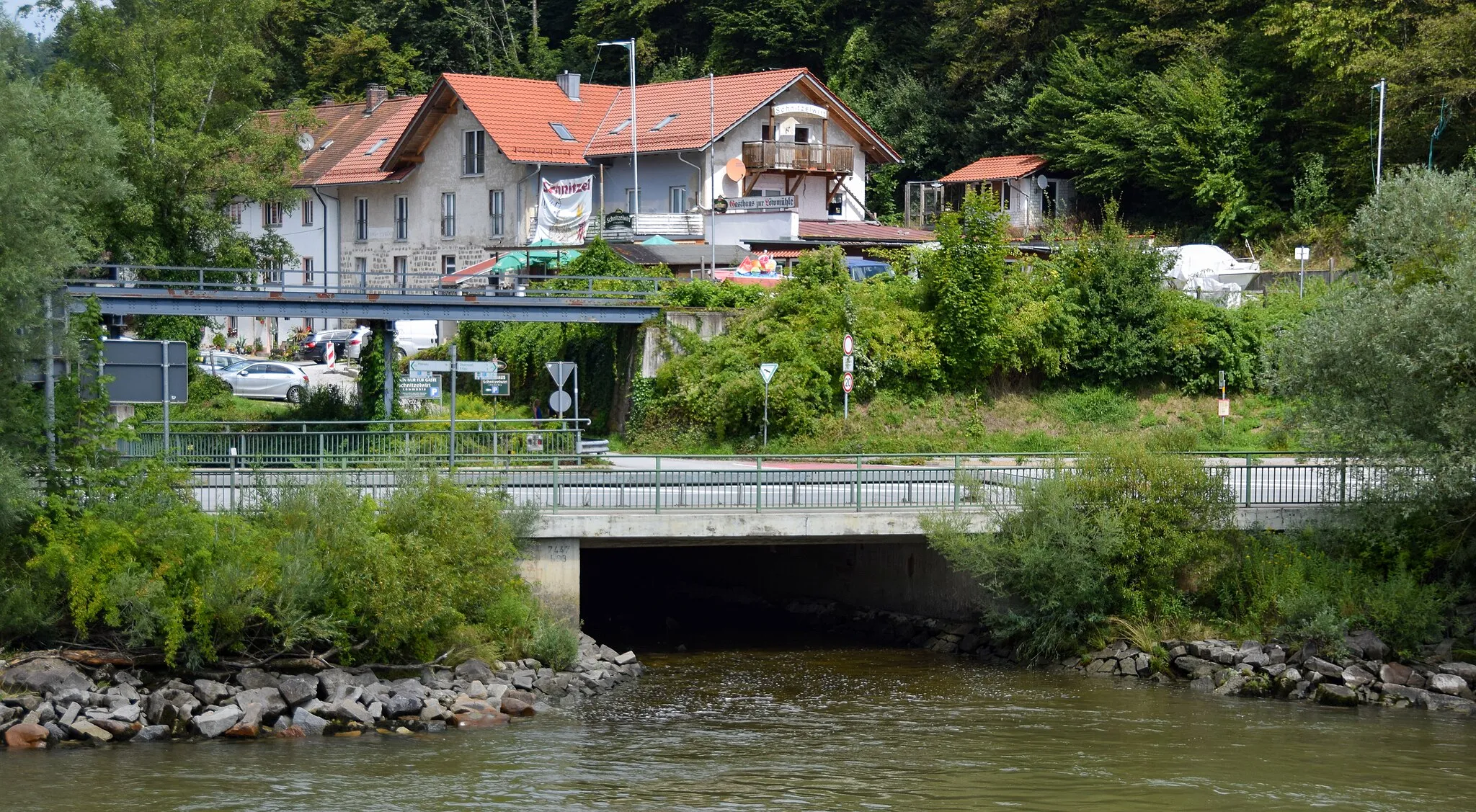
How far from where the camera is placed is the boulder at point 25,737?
21.2 metres

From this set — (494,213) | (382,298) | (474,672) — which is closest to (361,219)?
(494,213)

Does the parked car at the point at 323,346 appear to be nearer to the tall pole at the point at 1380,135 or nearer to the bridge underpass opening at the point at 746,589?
the bridge underpass opening at the point at 746,589

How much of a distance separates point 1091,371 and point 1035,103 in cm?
2196

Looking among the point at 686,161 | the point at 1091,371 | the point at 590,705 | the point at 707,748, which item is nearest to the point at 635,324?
the point at 1091,371

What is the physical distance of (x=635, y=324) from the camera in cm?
4334

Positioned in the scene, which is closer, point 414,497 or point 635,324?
point 414,497

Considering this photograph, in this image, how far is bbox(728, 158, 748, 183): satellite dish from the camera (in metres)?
58.5

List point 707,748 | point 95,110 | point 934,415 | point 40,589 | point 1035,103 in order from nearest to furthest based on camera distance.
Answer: point 707,748
point 40,589
point 95,110
point 934,415
point 1035,103

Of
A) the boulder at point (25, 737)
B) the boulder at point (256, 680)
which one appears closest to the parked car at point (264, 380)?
the boulder at point (256, 680)

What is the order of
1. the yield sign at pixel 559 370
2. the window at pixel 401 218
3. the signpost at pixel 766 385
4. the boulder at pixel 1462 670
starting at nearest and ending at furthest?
the boulder at pixel 1462 670 → the yield sign at pixel 559 370 → the signpost at pixel 766 385 → the window at pixel 401 218

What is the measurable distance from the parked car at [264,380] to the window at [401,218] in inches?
457

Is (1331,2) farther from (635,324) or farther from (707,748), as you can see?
(707,748)

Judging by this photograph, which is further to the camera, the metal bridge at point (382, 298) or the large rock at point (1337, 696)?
the metal bridge at point (382, 298)

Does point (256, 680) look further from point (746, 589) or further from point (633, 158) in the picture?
point (633, 158)
